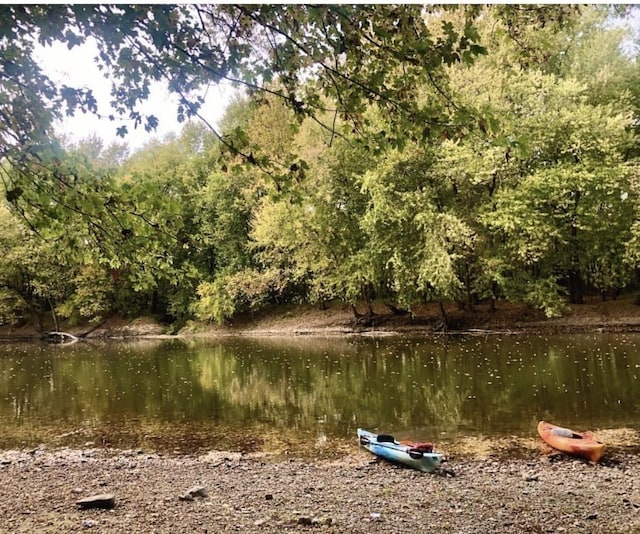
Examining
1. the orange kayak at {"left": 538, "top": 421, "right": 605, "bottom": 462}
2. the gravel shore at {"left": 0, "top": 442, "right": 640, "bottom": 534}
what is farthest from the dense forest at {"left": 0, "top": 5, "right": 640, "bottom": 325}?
the orange kayak at {"left": 538, "top": 421, "right": 605, "bottom": 462}

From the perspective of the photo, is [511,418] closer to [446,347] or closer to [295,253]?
[446,347]

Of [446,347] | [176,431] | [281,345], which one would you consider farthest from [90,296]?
[176,431]

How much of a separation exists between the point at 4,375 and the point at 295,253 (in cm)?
1382

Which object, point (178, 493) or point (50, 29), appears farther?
point (178, 493)

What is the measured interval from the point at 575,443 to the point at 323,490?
10.5 feet

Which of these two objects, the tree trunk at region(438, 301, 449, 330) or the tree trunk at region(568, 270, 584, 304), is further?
the tree trunk at region(568, 270, 584, 304)

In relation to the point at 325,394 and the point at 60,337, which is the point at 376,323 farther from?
the point at 60,337

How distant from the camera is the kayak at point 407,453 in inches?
241

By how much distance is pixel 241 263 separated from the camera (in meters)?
30.3

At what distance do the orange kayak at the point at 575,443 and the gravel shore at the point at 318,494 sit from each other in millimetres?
117

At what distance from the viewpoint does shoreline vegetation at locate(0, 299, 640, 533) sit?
4379 mm

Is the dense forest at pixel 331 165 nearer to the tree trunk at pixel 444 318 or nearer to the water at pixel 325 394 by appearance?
the tree trunk at pixel 444 318

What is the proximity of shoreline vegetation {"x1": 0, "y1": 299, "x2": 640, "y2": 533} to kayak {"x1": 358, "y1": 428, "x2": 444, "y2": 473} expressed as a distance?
0.11 metres

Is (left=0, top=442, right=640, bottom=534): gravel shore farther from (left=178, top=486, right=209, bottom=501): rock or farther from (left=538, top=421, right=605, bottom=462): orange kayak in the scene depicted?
(left=538, top=421, right=605, bottom=462): orange kayak
